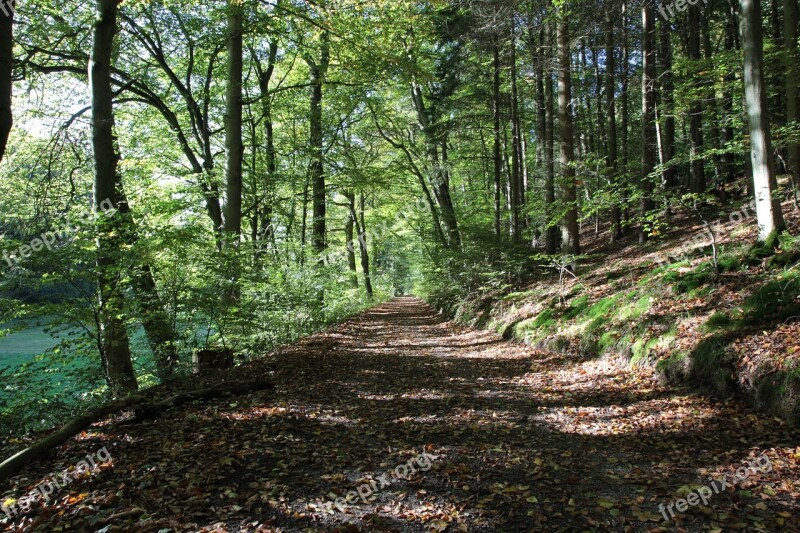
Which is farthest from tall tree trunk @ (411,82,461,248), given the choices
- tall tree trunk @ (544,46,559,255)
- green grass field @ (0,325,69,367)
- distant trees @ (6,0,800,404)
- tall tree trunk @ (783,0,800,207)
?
green grass field @ (0,325,69,367)

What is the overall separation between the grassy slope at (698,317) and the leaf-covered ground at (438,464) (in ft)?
1.01

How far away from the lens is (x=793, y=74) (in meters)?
8.57

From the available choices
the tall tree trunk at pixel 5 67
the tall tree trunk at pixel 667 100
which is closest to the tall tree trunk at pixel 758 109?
the tall tree trunk at pixel 667 100

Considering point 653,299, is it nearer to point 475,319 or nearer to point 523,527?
point 523,527

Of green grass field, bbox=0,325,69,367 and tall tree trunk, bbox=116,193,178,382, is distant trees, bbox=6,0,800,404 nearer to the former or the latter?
tall tree trunk, bbox=116,193,178,382

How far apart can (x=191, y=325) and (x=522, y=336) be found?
6351 mm

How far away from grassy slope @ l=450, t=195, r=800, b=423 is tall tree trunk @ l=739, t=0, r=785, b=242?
0.59 metres

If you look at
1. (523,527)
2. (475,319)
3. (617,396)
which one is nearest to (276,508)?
(523,527)

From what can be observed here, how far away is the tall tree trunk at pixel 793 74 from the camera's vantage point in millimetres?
8242

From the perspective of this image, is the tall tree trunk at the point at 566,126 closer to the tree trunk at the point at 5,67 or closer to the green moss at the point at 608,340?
the green moss at the point at 608,340

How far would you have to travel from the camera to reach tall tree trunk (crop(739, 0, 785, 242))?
Result: 5.93m

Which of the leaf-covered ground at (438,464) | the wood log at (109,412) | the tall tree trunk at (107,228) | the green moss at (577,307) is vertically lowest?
the leaf-covered ground at (438,464)

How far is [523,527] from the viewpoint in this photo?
286 cm

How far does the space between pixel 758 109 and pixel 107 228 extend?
901 centimetres
